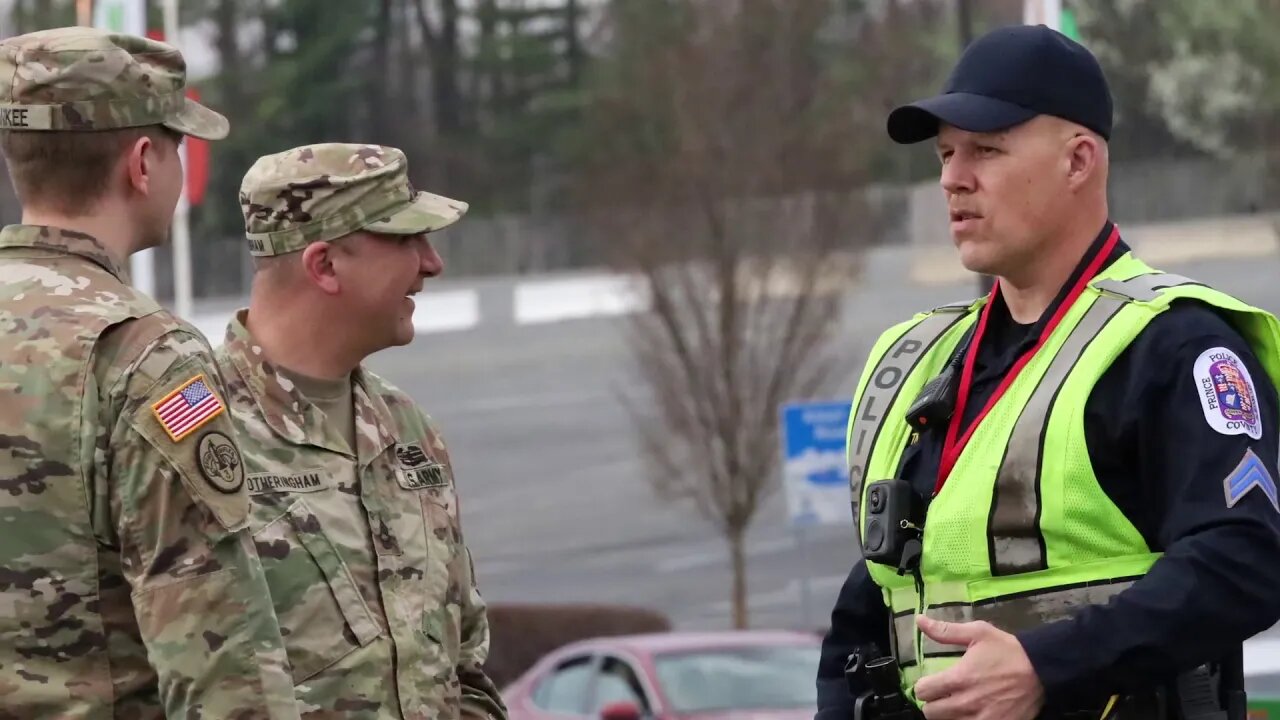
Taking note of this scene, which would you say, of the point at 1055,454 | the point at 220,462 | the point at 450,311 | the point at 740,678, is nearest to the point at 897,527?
the point at 1055,454

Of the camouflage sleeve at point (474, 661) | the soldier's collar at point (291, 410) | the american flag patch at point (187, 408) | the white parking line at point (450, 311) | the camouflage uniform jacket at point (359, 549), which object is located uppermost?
the american flag patch at point (187, 408)

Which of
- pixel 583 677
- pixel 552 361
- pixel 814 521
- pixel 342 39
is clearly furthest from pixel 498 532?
pixel 583 677

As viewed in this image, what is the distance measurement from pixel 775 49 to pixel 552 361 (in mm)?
15432

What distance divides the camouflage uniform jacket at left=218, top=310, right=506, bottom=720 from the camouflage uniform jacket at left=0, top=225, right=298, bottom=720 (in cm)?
70

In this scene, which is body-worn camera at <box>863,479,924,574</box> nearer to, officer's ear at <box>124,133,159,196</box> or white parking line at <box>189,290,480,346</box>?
officer's ear at <box>124,133,159,196</box>

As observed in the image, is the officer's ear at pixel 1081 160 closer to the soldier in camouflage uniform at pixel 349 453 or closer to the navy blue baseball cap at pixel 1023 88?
the navy blue baseball cap at pixel 1023 88

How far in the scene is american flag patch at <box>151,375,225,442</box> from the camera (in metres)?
3.04

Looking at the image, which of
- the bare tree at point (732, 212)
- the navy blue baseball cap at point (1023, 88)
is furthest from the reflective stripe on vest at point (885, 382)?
the bare tree at point (732, 212)

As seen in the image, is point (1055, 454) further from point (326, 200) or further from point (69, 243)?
point (326, 200)

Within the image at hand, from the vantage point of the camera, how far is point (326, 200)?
412 cm

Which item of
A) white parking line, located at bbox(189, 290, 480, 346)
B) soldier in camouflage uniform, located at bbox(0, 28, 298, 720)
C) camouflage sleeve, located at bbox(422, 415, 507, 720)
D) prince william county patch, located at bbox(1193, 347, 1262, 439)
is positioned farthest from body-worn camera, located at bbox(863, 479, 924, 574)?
white parking line, located at bbox(189, 290, 480, 346)

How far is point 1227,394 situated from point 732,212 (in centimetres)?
1707

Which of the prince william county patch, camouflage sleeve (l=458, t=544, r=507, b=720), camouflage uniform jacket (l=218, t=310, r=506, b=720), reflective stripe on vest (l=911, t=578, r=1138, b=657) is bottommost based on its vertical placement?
camouflage sleeve (l=458, t=544, r=507, b=720)

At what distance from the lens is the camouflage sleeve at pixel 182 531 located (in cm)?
302
